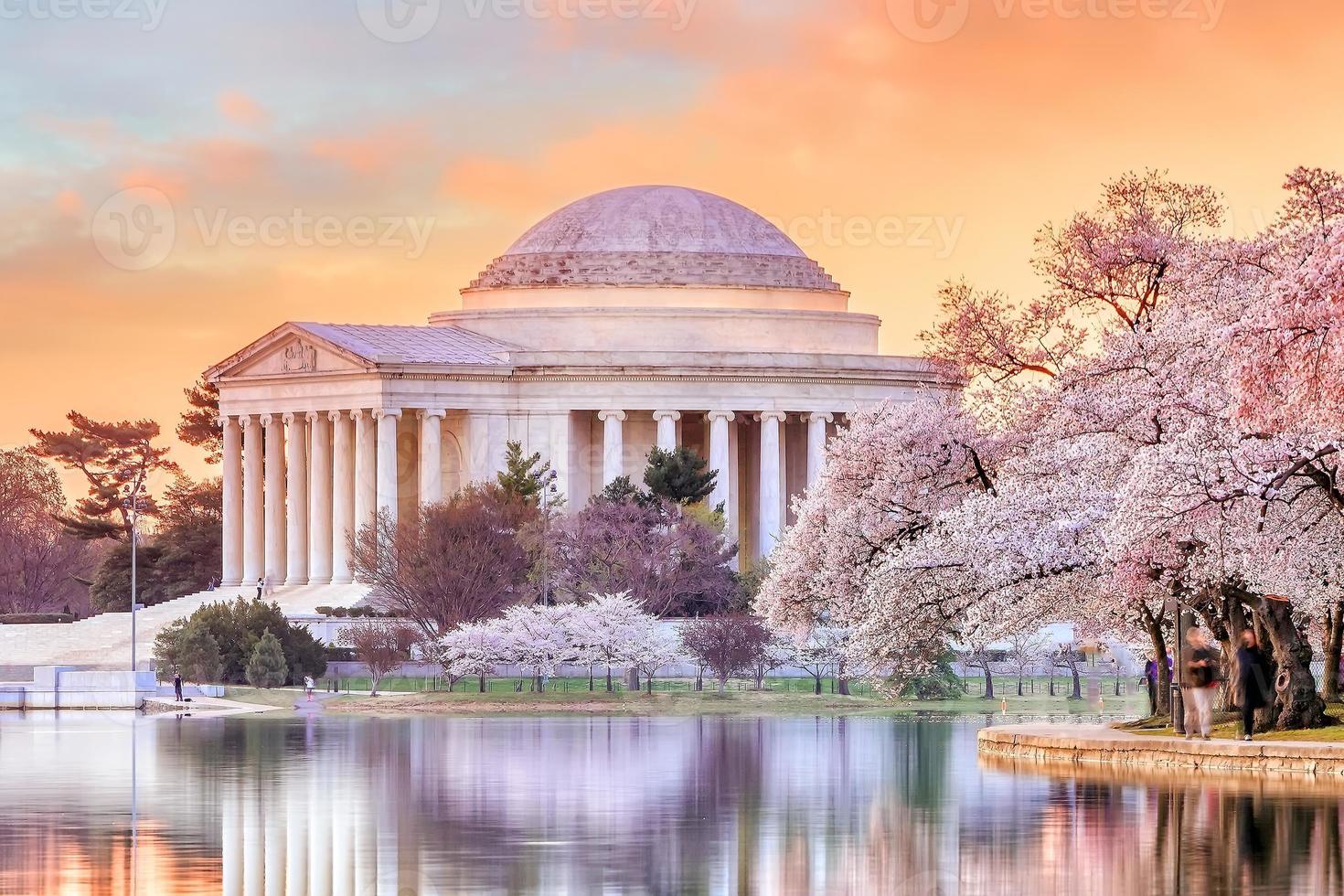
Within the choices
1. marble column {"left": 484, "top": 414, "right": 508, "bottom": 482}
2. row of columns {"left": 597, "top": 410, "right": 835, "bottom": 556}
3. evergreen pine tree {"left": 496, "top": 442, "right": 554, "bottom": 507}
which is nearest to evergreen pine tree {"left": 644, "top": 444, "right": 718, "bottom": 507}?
evergreen pine tree {"left": 496, "top": 442, "right": 554, "bottom": 507}

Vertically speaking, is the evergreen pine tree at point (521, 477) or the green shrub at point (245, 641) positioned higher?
the evergreen pine tree at point (521, 477)

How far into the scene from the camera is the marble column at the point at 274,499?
133 meters

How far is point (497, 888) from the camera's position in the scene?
26.7m

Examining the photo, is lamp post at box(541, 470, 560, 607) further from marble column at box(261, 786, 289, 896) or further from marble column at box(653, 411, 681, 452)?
marble column at box(261, 786, 289, 896)

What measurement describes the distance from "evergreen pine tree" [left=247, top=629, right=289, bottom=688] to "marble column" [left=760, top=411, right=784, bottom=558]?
43.8 meters

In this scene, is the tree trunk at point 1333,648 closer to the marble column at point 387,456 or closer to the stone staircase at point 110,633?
the stone staircase at point 110,633

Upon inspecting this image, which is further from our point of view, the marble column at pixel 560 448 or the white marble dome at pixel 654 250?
the white marble dome at pixel 654 250

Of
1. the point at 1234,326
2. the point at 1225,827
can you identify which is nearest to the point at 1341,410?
the point at 1234,326

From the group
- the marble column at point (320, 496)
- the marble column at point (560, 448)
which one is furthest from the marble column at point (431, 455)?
the marble column at point (560, 448)

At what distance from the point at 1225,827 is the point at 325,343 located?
322 ft

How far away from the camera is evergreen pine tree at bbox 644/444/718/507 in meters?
120

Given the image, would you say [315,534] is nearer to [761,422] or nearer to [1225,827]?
[761,422]

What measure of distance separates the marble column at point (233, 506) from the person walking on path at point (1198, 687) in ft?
304

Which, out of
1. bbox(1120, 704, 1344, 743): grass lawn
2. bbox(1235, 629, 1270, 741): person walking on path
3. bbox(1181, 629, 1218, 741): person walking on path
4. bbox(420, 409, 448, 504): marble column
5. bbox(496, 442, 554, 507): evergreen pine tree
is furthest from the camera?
bbox(420, 409, 448, 504): marble column
